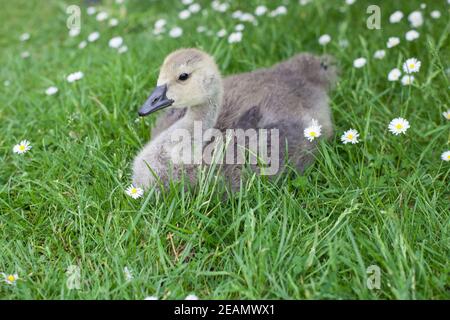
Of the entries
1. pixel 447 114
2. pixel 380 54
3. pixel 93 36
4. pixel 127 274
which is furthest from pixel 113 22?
pixel 127 274

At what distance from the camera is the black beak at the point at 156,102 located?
9.97ft

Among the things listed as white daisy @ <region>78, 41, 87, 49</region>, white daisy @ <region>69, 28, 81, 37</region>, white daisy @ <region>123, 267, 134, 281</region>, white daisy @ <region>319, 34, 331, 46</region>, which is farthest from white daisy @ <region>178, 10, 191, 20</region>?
white daisy @ <region>123, 267, 134, 281</region>

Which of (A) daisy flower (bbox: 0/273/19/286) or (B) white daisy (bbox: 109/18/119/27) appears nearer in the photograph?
(A) daisy flower (bbox: 0/273/19/286)

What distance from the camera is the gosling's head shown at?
10.1ft

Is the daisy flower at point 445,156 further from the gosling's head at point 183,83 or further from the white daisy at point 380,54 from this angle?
the gosling's head at point 183,83

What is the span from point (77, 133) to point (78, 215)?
90 cm

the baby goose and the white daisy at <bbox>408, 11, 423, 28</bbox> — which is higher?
the white daisy at <bbox>408, 11, 423, 28</bbox>

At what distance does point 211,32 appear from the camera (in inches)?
181

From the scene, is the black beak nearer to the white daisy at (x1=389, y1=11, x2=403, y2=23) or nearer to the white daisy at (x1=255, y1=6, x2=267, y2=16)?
the white daisy at (x1=255, y1=6, x2=267, y2=16)

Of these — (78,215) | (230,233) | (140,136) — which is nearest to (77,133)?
(140,136)

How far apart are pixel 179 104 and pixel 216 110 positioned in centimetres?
21

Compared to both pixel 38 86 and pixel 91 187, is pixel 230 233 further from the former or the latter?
pixel 38 86

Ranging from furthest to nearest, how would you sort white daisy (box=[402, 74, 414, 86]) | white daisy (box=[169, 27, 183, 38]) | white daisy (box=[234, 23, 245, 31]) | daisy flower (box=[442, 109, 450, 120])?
white daisy (box=[169, 27, 183, 38]), white daisy (box=[234, 23, 245, 31]), white daisy (box=[402, 74, 414, 86]), daisy flower (box=[442, 109, 450, 120])

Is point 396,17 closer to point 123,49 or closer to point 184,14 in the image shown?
point 184,14
